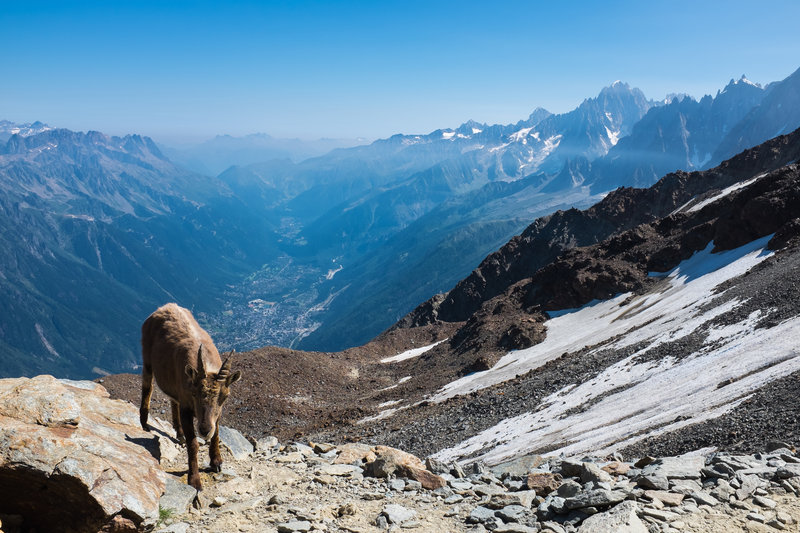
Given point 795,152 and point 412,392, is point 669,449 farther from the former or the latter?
point 795,152

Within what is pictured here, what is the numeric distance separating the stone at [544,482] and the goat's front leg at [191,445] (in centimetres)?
713

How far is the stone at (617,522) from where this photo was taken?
26.1ft

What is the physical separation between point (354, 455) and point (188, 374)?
5.89 m

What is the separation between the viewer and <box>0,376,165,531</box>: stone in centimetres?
845

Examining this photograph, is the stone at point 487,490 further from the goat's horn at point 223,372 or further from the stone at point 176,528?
the goat's horn at point 223,372

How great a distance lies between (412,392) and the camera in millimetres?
45219

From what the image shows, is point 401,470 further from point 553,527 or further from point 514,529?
point 553,527

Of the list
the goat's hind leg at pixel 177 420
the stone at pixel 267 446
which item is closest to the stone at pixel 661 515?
the stone at pixel 267 446

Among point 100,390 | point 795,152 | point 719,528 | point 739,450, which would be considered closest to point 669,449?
point 739,450

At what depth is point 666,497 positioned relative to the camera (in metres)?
8.99

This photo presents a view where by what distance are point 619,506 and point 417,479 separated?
15.7 ft

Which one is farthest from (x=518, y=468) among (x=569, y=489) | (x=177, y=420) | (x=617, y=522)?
(x=177, y=420)

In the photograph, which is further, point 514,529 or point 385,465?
point 385,465

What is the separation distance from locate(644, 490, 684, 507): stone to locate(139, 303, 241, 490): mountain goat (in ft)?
27.1
